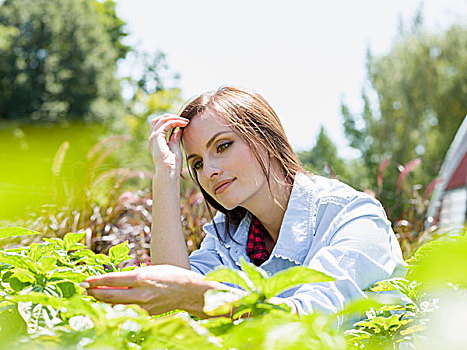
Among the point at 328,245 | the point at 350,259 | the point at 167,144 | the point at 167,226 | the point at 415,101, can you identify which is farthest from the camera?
the point at 415,101

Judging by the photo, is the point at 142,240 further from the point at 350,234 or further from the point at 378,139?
the point at 378,139

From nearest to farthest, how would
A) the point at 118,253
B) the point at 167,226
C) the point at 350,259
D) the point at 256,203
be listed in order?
1. the point at 118,253
2. the point at 350,259
3. the point at 167,226
4. the point at 256,203

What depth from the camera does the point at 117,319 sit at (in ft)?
1.78

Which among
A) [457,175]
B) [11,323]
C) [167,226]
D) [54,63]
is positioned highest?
[54,63]

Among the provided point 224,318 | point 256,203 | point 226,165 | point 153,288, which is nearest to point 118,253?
point 153,288

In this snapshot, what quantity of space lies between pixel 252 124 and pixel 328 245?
0.70m

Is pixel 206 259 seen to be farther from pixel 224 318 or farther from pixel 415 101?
pixel 415 101

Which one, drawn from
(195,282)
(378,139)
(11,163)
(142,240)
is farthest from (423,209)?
(378,139)

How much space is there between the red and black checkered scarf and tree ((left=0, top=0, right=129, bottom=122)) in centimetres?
2271

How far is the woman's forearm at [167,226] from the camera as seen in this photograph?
1733 millimetres

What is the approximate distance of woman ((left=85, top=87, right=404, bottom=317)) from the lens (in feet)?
4.42

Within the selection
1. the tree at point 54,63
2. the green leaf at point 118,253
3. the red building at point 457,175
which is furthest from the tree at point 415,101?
the green leaf at point 118,253

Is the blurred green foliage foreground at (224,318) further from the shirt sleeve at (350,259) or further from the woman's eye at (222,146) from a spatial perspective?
the woman's eye at (222,146)

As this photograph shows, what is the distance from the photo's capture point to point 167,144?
6.88ft
